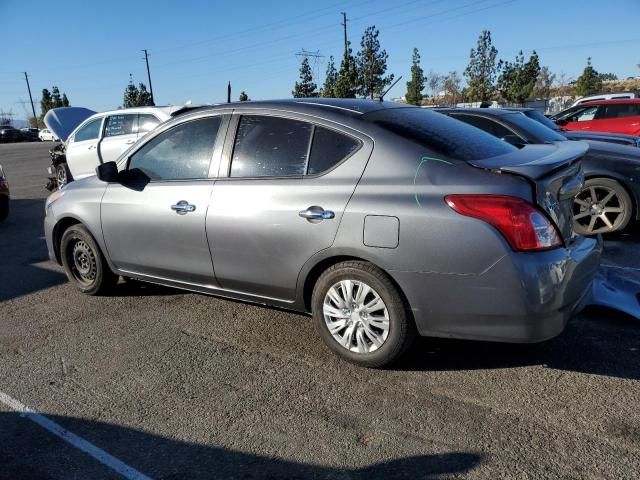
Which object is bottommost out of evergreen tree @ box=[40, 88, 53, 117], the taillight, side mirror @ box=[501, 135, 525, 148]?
A: the taillight

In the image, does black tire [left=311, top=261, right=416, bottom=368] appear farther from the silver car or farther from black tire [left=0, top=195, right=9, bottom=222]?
black tire [left=0, top=195, right=9, bottom=222]

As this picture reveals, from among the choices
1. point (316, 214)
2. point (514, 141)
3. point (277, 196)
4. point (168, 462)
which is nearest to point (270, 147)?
point (277, 196)

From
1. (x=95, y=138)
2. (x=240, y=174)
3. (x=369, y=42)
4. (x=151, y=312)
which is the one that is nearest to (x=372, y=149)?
(x=240, y=174)

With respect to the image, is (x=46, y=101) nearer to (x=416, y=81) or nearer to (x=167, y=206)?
(x=416, y=81)

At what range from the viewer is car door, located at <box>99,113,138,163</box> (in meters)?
10.3

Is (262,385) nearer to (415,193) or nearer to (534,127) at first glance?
(415,193)

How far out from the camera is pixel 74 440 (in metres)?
2.85

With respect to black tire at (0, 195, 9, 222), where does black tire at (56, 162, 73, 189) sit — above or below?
above

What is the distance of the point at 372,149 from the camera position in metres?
3.38

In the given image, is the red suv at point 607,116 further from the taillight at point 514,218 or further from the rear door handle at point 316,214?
the rear door handle at point 316,214

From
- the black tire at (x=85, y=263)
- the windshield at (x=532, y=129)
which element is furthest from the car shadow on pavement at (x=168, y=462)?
the windshield at (x=532, y=129)

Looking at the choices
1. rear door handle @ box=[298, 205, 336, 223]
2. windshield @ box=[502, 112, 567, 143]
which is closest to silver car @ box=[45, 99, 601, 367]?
rear door handle @ box=[298, 205, 336, 223]

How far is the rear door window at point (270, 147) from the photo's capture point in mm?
3682

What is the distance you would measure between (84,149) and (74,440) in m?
9.29
